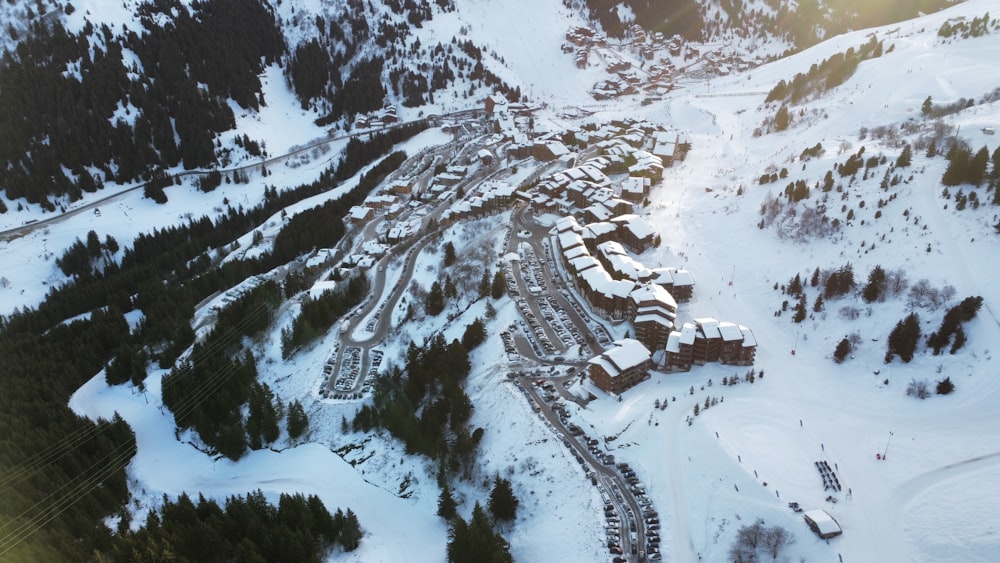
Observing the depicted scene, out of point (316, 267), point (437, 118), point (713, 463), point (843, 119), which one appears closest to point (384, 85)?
point (437, 118)

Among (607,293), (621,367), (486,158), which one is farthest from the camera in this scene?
(486,158)

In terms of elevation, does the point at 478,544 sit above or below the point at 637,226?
below

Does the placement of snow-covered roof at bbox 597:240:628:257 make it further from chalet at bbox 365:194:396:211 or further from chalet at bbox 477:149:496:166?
chalet at bbox 477:149:496:166

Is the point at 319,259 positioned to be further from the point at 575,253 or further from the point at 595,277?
the point at 595,277

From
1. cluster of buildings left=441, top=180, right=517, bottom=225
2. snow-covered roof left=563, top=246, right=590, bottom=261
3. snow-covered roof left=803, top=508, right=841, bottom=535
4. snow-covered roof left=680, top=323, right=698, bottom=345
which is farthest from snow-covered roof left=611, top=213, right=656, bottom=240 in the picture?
snow-covered roof left=803, top=508, right=841, bottom=535

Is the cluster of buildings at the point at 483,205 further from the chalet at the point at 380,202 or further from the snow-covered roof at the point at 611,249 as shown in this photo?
the snow-covered roof at the point at 611,249

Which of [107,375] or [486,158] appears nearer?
[107,375]

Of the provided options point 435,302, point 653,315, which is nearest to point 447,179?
point 435,302
